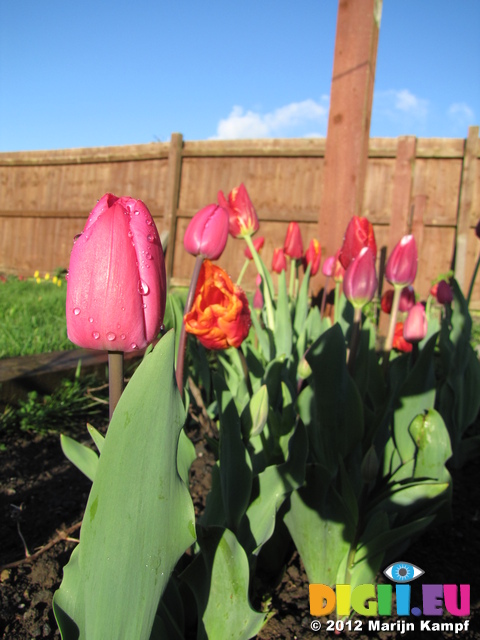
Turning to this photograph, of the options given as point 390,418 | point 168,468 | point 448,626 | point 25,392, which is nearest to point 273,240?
point 25,392

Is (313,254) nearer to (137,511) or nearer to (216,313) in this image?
(216,313)

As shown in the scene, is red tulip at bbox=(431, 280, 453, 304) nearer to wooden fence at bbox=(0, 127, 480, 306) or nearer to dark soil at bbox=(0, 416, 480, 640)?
dark soil at bbox=(0, 416, 480, 640)

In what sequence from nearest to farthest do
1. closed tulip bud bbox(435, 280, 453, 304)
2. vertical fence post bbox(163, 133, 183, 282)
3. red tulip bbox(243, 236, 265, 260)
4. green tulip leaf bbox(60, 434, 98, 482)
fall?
green tulip leaf bbox(60, 434, 98, 482) → closed tulip bud bbox(435, 280, 453, 304) → red tulip bbox(243, 236, 265, 260) → vertical fence post bbox(163, 133, 183, 282)

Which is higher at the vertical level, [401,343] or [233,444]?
[401,343]

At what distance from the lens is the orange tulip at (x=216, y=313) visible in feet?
3.14

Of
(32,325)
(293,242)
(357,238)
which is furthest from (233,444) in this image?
(32,325)

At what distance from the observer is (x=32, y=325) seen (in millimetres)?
3033

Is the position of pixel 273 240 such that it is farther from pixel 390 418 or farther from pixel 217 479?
pixel 217 479

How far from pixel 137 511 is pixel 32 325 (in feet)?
9.26

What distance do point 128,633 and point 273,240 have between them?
565 cm

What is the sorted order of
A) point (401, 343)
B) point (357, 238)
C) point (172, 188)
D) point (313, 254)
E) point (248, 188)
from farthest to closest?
1. point (172, 188)
2. point (248, 188)
3. point (313, 254)
4. point (401, 343)
5. point (357, 238)

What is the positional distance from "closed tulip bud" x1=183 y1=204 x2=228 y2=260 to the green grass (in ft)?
5.22

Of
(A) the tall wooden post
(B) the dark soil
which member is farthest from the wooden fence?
(B) the dark soil

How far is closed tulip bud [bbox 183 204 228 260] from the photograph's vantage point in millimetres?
981
